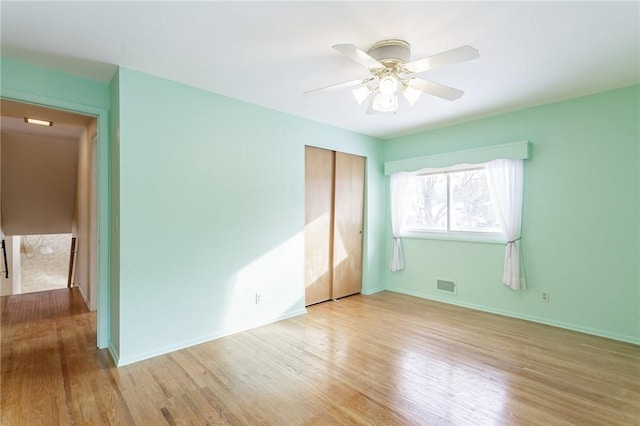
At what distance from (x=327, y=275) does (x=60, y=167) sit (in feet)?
14.9

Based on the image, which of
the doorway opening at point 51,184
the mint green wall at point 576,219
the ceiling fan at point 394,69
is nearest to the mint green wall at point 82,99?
the doorway opening at point 51,184

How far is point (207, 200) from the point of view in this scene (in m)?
3.03

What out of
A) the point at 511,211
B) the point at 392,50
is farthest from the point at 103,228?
the point at 511,211

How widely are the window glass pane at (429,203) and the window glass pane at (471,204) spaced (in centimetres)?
13

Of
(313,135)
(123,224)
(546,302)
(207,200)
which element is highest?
(313,135)

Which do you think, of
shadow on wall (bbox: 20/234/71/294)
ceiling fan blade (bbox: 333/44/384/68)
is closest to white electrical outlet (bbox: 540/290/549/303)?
ceiling fan blade (bbox: 333/44/384/68)

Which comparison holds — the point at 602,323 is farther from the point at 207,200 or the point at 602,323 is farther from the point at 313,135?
the point at 207,200

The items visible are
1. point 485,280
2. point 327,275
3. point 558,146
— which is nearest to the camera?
point 558,146

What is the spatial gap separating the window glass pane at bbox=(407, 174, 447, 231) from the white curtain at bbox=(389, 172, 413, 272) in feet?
0.44

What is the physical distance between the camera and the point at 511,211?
3.63m

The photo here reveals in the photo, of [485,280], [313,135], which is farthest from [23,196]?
[485,280]

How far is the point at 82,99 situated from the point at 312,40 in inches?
83.4

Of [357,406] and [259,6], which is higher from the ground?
[259,6]

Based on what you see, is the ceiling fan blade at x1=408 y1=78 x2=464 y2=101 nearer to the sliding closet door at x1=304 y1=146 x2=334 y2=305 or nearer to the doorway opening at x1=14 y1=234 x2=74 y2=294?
the sliding closet door at x1=304 y1=146 x2=334 y2=305
